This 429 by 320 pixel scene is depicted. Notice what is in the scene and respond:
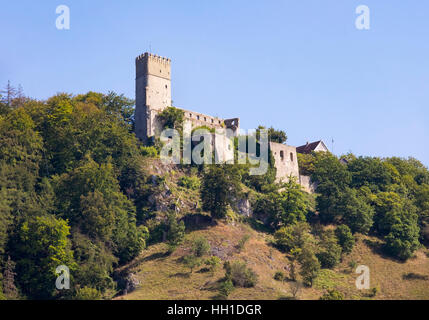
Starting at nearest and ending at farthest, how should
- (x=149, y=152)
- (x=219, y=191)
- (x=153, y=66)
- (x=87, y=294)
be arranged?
(x=87, y=294) < (x=219, y=191) < (x=149, y=152) < (x=153, y=66)

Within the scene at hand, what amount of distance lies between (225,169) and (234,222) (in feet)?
16.7

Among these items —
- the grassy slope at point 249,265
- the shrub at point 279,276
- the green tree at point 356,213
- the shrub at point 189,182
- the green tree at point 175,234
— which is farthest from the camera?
the green tree at point 356,213

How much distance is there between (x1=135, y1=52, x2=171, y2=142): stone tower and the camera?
7238cm

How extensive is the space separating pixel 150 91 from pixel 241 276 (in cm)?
2988

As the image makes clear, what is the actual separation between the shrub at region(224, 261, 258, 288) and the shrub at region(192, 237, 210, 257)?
3.43m

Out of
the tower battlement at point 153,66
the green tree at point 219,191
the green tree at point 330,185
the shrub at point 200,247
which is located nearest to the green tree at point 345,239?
the green tree at point 330,185

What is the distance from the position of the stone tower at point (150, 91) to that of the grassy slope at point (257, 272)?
16.9m

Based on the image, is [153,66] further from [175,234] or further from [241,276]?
[241,276]

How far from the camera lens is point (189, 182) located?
66125 millimetres

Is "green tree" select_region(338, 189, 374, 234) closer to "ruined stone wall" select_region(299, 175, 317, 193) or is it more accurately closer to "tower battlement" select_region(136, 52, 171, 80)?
"ruined stone wall" select_region(299, 175, 317, 193)

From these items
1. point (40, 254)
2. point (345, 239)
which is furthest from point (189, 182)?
point (40, 254)

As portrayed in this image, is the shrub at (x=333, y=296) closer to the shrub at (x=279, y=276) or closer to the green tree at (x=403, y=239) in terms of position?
the shrub at (x=279, y=276)

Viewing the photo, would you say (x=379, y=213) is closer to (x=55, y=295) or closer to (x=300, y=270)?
(x=300, y=270)

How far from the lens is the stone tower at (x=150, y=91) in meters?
72.4
